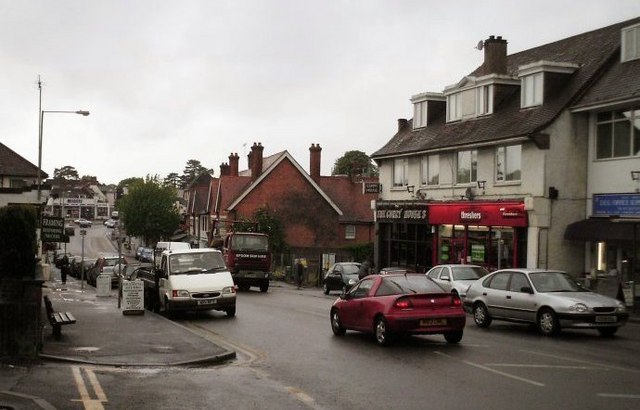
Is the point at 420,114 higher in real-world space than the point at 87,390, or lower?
higher

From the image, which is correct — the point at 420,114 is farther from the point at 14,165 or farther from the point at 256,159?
the point at 14,165

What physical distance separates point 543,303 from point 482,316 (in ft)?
8.02

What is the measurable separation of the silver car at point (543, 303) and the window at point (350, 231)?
140 ft

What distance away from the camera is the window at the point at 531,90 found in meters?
32.6

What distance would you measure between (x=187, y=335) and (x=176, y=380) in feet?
17.9

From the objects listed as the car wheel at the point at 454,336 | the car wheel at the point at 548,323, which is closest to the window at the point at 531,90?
the car wheel at the point at 548,323

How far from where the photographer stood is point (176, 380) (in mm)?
11688

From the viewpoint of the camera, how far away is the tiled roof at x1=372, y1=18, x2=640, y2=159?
31.1 meters

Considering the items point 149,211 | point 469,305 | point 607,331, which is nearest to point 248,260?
point 469,305

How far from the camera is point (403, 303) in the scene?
15562 millimetres

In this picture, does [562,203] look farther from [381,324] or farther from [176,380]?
[176,380]

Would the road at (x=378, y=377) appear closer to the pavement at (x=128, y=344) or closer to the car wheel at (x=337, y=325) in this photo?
the car wheel at (x=337, y=325)

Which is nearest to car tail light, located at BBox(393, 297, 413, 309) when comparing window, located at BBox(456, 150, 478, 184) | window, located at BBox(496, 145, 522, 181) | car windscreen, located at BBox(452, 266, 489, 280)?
car windscreen, located at BBox(452, 266, 489, 280)

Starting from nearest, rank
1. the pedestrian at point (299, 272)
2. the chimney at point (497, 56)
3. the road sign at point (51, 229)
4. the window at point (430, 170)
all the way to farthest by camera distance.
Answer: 1. the road sign at point (51, 229)
2. the chimney at point (497, 56)
3. the window at point (430, 170)
4. the pedestrian at point (299, 272)
